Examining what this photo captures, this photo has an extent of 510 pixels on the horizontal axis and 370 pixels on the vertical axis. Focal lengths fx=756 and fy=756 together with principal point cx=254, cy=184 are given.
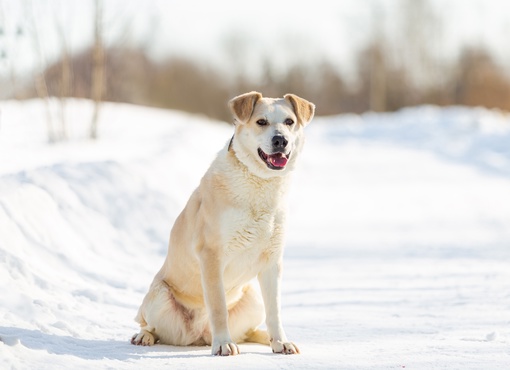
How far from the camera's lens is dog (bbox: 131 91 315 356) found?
14.2 feet

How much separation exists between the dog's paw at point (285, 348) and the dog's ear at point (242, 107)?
4.39 ft

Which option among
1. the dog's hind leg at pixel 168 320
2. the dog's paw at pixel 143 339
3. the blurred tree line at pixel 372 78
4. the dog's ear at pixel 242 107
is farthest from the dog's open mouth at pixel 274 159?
the blurred tree line at pixel 372 78

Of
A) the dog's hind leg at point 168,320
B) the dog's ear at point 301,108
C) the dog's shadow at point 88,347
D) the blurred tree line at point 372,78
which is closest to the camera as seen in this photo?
the dog's shadow at point 88,347

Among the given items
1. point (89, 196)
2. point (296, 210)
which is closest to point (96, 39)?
point (296, 210)

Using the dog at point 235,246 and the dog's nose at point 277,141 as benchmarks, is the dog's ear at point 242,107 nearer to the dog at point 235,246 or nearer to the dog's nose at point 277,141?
the dog at point 235,246

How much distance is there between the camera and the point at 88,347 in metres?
4.21

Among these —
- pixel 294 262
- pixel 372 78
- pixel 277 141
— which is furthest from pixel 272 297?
pixel 372 78

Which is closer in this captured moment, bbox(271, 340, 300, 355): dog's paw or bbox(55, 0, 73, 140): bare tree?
bbox(271, 340, 300, 355): dog's paw

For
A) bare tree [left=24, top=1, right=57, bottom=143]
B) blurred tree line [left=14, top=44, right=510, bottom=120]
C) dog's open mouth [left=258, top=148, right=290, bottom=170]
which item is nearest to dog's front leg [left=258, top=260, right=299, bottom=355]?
dog's open mouth [left=258, top=148, right=290, bottom=170]

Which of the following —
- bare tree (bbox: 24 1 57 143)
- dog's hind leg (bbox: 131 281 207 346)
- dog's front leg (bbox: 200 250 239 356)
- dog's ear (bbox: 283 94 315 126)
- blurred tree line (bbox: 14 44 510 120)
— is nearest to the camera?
dog's front leg (bbox: 200 250 239 356)

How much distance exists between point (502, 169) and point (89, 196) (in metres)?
13.6

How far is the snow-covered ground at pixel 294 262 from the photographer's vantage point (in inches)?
165

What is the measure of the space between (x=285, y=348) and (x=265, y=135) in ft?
4.09

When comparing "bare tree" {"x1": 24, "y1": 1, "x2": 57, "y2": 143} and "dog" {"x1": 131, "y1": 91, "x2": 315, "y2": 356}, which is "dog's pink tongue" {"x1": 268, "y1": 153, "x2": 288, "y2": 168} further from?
"bare tree" {"x1": 24, "y1": 1, "x2": 57, "y2": 143}
